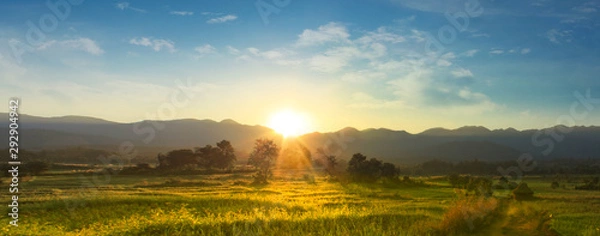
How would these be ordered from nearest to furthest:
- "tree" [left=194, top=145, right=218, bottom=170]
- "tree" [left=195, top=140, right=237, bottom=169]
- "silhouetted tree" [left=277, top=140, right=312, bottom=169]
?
"tree" [left=194, top=145, right=218, bottom=170], "tree" [left=195, top=140, right=237, bottom=169], "silhouetted tree" [left=277, top=140, right=312, bottom=169]

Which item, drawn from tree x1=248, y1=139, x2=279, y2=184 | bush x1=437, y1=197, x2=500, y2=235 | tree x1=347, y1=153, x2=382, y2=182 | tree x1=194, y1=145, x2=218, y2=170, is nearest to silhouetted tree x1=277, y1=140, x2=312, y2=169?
tree x1=194, y1=145, x2=218, y2=170

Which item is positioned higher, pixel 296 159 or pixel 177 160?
pixel 177 160

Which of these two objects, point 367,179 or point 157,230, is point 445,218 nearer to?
point 157,230

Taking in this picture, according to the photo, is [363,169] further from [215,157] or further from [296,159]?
[296,159]

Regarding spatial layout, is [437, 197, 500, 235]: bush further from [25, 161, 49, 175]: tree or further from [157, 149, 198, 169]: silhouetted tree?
[157, 149, 198, 169]: silhouetted tree

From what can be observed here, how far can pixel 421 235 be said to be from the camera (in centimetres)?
1647

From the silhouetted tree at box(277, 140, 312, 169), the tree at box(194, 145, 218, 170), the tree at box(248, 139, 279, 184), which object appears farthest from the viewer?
the silhouetted tree at box(277, 140, 312, 169)

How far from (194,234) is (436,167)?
163 metres

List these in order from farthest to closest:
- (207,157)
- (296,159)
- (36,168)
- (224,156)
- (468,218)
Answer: (296,159)
(224,156)
(207,157)
(36,168)
(468,218)

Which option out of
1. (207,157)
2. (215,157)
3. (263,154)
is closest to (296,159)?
(215,157)

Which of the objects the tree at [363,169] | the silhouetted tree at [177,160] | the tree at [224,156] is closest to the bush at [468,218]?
the tree at [363,169]

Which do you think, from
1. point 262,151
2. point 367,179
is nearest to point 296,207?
point 367,179

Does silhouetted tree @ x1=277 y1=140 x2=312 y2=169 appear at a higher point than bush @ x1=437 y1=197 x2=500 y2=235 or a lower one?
higher

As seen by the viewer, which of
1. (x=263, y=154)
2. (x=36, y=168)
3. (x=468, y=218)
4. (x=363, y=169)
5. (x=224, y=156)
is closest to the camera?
(x=468, y=218)
